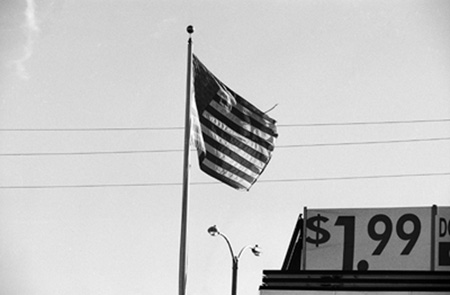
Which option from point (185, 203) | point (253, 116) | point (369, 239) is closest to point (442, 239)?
point (369, 239)

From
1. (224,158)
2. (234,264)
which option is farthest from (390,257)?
(234,264)

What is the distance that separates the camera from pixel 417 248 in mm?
22609

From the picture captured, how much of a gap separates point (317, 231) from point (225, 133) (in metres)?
4.56

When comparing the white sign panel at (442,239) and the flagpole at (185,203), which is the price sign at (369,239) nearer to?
the white sign panel at (442,239)

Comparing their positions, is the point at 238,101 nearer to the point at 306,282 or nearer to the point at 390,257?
the point at 306,282

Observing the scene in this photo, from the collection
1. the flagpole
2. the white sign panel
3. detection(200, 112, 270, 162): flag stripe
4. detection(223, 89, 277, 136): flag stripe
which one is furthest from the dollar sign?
the flagpole

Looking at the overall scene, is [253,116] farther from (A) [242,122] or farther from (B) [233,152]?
(B) [233,152]

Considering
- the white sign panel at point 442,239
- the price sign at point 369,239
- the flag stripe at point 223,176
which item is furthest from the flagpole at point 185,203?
the white sign panel at point 442,239

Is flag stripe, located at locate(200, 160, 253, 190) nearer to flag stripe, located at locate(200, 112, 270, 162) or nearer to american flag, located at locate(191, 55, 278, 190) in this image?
american flag, located at locate(191, 55, 278, 190)

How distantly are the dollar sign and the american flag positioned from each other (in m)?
3.57

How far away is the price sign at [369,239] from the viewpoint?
2253cm

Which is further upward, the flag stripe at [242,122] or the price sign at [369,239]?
the flag stripe at [242,122]

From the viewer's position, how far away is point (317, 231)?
23.1 meters

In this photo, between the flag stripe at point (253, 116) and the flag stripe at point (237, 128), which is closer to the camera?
the flag stripe at point (237, 128)
